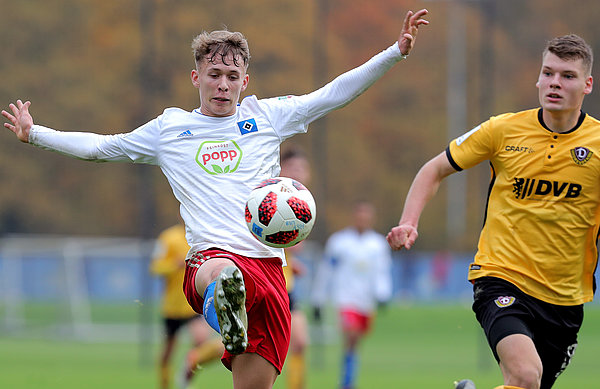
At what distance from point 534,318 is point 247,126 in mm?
1876

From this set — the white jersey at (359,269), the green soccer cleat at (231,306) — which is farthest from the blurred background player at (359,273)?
the green soccer cleat at (231,306)

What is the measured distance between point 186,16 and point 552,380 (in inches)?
476

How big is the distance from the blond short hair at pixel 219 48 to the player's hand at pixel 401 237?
123cm

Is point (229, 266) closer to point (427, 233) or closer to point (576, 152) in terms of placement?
point (576, 152)

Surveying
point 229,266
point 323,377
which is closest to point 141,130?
point 229,266

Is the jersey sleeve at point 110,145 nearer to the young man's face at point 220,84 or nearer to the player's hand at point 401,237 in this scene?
the young man's face at point 220,84

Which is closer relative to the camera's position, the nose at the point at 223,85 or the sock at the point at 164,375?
the nose at the point at 223,85

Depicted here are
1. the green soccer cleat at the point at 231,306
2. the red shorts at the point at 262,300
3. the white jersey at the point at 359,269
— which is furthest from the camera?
the white jersey at the point at 359,269

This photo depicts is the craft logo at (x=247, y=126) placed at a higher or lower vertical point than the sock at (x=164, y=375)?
higher

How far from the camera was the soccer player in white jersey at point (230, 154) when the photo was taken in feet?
16.1

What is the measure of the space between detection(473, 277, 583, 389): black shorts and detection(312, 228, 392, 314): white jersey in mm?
7197

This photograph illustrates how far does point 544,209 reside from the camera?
16.9 ft

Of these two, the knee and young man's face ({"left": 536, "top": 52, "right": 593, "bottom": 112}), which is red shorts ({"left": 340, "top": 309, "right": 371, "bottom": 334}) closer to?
young man's face ({"left": 536, "top": 52, "right": 593, "bottom": 112})

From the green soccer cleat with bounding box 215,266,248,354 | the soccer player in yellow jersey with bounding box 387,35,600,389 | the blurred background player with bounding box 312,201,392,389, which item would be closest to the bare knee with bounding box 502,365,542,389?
the soccer player in yellow jersey with bounding box 387,35,600,389
